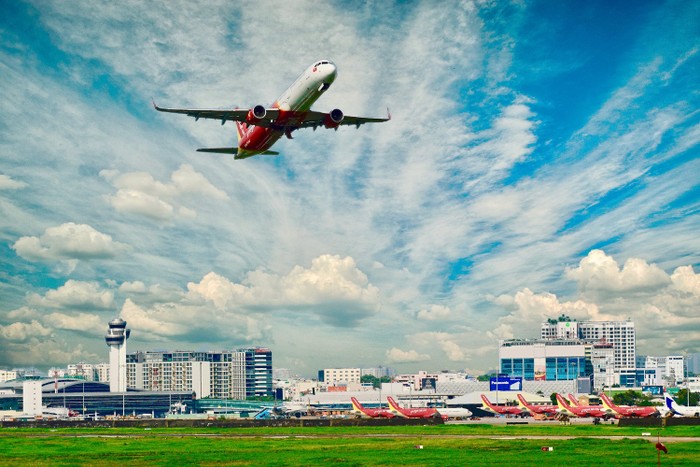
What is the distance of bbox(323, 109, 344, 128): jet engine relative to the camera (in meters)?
93.7

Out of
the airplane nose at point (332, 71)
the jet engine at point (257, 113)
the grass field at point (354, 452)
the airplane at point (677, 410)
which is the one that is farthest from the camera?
the airplane at point (677, 410)

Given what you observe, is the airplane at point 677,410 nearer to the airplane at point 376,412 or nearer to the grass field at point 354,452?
the grass field at point 354,452

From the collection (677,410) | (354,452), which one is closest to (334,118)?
(354,452)

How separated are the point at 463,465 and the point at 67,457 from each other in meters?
45.0

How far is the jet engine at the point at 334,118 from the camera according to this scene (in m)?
93.7

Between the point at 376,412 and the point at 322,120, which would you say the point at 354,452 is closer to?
the point at 322,120

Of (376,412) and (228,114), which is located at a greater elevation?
(228,114)

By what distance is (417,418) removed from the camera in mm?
160875

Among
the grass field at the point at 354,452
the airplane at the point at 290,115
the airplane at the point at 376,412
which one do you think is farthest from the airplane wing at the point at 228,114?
the airplane at the point at 376,412

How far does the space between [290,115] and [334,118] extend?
574 centimetres

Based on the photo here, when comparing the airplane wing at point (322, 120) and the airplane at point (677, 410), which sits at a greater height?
the airplane wing at point (322, 120)

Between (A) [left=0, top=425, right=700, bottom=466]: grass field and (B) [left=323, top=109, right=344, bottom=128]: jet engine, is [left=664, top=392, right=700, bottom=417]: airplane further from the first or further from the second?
(B) [left=323, top=109, right=344, bottom=128]: jet engine

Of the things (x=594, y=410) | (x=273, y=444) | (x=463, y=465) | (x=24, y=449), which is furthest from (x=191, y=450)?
(x=594, y=410)

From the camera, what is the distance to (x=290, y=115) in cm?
9131
